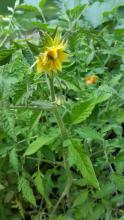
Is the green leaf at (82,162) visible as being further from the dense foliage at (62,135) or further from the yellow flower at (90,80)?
the yellow flower at (90,80)

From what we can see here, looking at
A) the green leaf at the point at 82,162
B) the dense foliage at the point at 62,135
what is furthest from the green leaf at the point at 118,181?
the green leaf at the point at 82,162

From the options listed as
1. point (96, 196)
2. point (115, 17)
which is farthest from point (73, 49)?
point (115, 17)

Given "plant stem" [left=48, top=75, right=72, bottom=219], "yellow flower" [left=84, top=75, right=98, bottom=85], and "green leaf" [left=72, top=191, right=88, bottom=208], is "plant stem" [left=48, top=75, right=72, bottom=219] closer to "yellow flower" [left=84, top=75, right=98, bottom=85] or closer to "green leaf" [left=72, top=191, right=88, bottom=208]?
"green leaf" [left=72, top=191, right=88, bottom=208]

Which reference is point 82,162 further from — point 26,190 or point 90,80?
point 90,80

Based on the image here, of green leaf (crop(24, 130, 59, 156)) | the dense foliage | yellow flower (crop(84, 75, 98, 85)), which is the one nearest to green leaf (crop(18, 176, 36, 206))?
the dense foliage

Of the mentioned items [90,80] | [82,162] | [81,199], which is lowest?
[81,199]

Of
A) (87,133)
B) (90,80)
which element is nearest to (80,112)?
(87,133)
